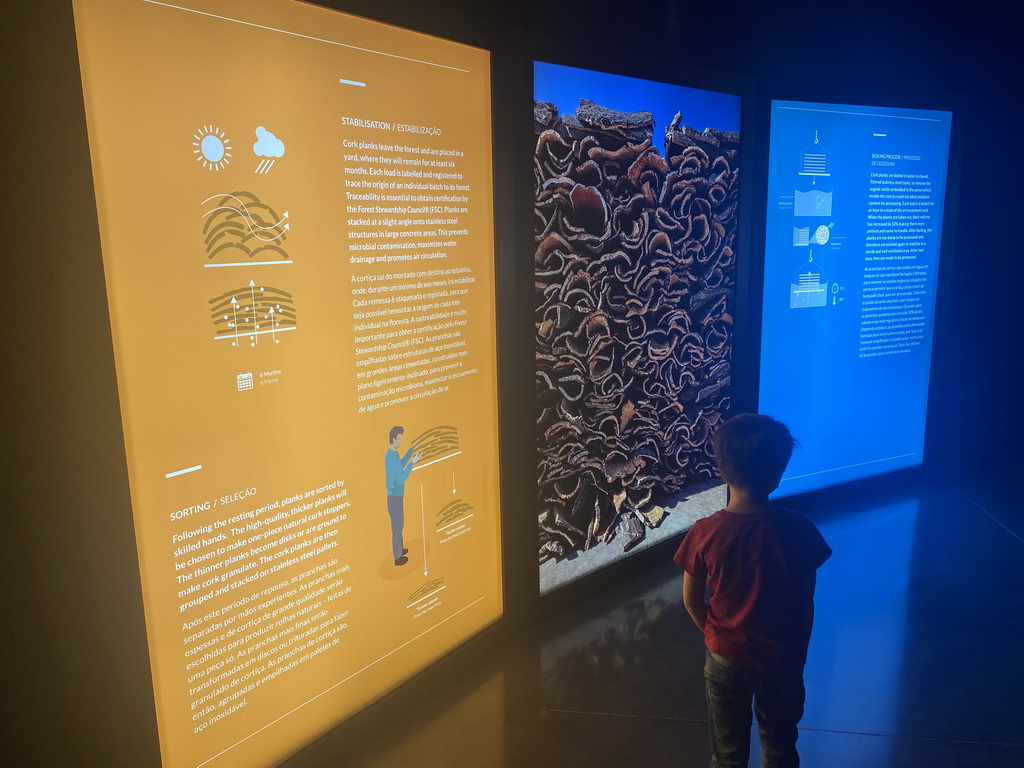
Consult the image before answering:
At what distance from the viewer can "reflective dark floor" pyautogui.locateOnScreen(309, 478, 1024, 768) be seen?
111 inches

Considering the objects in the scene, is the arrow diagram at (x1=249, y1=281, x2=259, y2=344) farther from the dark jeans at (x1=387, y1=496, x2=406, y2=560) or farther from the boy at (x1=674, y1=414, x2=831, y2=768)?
the boy at (x1=674, y1=414, x2=831, y2=768)

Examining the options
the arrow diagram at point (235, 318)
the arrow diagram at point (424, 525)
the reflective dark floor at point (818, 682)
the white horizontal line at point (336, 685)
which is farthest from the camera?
the arrow diagram at point (424, 525)

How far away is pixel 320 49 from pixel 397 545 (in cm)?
177

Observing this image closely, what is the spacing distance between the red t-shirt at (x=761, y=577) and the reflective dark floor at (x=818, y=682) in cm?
90

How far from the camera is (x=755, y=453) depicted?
203cm

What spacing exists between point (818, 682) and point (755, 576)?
5.10ft

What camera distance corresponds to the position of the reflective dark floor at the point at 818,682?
2820 millimetres

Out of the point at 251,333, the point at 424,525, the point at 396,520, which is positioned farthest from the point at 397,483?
the point at 251,333

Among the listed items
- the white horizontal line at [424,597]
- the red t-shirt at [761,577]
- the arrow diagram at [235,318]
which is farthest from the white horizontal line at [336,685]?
the red t-shirt at [761,577]

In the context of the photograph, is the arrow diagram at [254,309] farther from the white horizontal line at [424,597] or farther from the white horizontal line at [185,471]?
the white horizontal line at [424,597]

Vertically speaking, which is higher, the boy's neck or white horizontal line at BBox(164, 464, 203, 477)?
white horizontal line at BBox(164, 464, 203, 477)

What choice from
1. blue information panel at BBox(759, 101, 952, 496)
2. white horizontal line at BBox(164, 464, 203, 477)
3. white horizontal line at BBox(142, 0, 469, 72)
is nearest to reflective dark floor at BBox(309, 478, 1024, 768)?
blue information panel at BBox(759, 101, 952, 496)

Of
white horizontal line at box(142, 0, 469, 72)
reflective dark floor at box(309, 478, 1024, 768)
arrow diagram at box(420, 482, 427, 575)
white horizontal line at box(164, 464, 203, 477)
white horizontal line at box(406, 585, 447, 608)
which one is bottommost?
reflective dark floor at box(309, 478, 1024, 768)

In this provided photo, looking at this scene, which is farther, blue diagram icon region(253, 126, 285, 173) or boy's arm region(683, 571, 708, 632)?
blue diagram icon region(253, 126, 285, 173)
